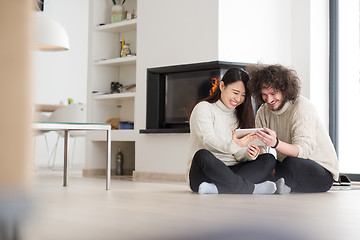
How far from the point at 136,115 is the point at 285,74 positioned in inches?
104

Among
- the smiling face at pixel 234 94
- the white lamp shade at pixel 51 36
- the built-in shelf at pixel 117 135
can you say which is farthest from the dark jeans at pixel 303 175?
the built-in shelf at pixel 117 135

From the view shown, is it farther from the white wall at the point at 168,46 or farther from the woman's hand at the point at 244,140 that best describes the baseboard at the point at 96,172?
the woman's hand at the point at 244,140

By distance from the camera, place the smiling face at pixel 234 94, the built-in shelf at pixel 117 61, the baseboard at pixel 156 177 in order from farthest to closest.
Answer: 1. the built-in shelf at pixel 117 61
2. the baseboard at pixel 156 177
3. the smiling face at pixel 234 94

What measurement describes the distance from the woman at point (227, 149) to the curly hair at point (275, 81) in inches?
2.7

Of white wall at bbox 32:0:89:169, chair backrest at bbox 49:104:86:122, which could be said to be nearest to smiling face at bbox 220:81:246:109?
chair backrest at bbox 49:104:86:122

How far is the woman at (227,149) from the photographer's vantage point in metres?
3.30

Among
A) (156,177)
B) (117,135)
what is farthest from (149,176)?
(117,135)

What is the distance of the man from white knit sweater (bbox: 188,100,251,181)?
225 millimetres

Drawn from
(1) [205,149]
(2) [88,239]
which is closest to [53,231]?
(2) [88,239]

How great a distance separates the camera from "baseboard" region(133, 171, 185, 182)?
534cm

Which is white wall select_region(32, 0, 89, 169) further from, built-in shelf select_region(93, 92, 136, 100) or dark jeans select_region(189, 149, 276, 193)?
dark jeans select_region(189, 149, 276, 193)

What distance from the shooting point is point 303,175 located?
11.6ft

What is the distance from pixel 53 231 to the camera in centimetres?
163

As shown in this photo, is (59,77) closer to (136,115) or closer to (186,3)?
(136,115)
